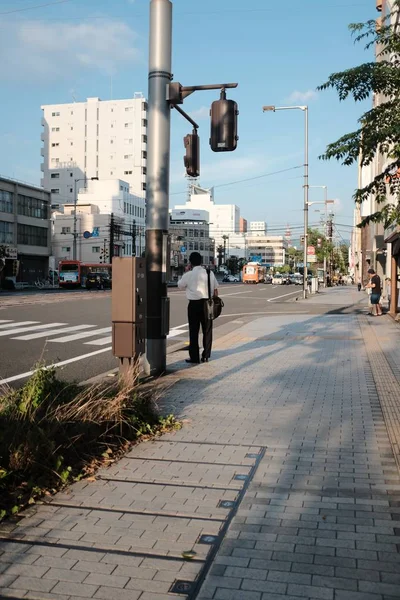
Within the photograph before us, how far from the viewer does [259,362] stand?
10992mm

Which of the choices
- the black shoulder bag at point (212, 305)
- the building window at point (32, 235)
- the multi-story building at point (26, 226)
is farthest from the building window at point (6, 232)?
the black shoulder bag at point (212, 305)

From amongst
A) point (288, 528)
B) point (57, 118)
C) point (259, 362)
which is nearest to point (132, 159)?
point (57, 118)

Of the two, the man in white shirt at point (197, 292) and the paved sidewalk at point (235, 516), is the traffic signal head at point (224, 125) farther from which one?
the paved sidewalk at point (235, 516)

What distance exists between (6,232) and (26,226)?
4.41m

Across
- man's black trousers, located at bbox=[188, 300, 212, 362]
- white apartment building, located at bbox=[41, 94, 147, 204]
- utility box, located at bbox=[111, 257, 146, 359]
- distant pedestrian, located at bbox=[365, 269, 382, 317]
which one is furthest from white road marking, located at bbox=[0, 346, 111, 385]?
white apartment building, located at bbox=[41, 94, 147, 204]

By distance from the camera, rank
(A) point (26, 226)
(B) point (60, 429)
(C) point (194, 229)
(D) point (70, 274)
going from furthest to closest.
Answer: (C) point (194, 229)
(A) point (26, 226)
(D) point (70, 274)
(B) point (60, 429)

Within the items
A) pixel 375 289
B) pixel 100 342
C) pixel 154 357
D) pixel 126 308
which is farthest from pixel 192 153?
pixel 375 289

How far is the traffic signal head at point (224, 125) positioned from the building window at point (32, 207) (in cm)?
7038

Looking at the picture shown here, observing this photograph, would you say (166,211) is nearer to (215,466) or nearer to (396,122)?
(396,122)

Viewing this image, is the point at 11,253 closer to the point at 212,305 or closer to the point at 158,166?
the point at 212,305

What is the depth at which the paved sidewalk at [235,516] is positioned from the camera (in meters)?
3.06

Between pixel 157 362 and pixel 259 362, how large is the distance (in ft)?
8.23

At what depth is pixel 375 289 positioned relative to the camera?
22656 millimetres

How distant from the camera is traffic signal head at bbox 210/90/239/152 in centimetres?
833
